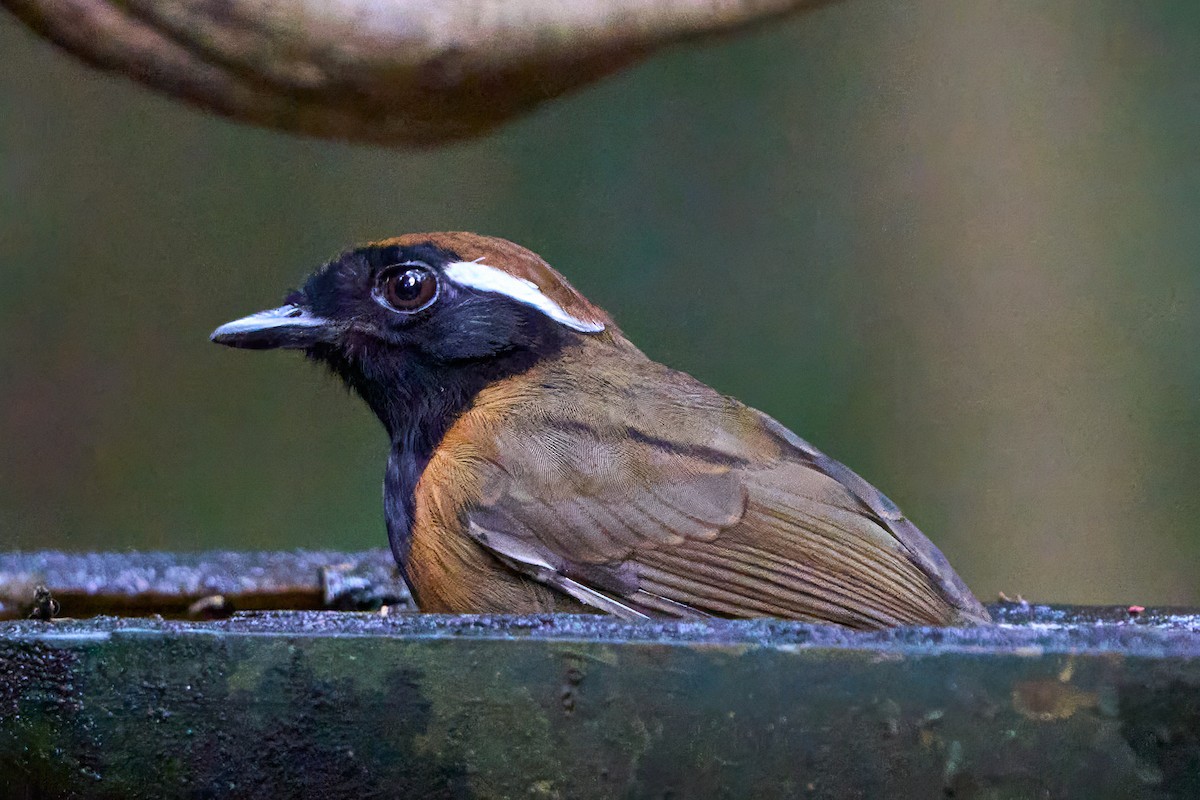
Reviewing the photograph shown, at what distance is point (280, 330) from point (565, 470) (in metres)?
0.72

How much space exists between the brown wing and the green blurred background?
2104 millimetres

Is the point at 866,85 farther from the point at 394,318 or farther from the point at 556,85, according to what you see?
the point at 394,318

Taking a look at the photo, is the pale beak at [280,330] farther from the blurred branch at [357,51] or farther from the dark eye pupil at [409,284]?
the blurred branch at [357,51]

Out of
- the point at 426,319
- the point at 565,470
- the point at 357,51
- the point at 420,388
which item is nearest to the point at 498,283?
the point at 426,319

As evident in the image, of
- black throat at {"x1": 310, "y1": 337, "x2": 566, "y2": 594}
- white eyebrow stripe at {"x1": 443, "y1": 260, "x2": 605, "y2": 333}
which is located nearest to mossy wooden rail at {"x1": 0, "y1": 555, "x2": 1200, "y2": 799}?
black throat at {"x1": 310, "y1": 337, "x2": 566, "y2": 594}

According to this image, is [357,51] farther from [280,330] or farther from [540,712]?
[540,712]

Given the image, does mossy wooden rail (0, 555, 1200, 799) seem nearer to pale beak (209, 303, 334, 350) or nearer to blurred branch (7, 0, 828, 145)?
pale beak (209, 303, 334, 350)

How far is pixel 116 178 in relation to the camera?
17.7 feet

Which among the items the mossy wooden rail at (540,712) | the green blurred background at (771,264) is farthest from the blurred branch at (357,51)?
the mossy wooden rail at (540,712)

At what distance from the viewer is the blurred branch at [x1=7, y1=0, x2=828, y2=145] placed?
2938mm

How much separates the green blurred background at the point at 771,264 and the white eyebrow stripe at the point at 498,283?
1.78 metres

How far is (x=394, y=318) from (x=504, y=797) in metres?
1.42

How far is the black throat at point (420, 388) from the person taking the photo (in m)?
2.82

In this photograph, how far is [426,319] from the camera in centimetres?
287
